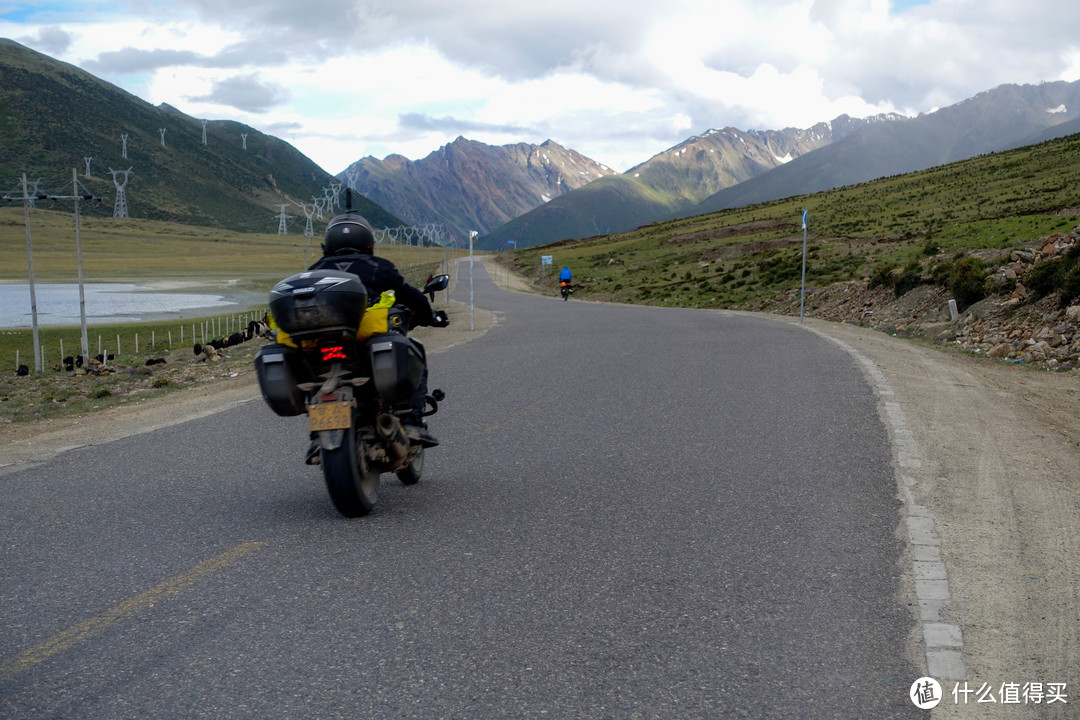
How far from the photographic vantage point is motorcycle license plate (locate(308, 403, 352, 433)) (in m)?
5.34

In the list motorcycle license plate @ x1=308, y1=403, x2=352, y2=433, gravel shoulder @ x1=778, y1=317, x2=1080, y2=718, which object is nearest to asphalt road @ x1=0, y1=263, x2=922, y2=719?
gravel shoulder @ x1=778, y1=317, x2=1080, y2=718

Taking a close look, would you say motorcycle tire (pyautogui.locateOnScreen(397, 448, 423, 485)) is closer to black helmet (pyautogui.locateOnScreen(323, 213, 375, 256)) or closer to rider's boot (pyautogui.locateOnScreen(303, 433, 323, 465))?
rider's boot (pyautogui.locateOnScreen(303, 433, 323, 465))

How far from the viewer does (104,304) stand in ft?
188

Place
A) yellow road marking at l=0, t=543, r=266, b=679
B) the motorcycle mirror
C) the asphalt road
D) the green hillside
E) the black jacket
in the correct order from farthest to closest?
1. the green hillside
2. the motorcycle mirror
3. the black jacket
4. yellow road marking at l=0, t=543, r=266, b=679
5. the asphalt road

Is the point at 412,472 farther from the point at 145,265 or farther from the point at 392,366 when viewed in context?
the point at 145,265

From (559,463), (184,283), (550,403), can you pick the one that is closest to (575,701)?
(559,463)

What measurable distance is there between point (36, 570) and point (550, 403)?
601 cm

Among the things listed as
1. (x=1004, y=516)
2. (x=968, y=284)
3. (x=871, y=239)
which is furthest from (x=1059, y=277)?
(x=871, y=239)

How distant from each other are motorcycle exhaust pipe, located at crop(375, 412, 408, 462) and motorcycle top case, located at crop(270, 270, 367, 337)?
0.76m

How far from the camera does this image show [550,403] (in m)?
10.1

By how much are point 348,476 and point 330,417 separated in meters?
0.37

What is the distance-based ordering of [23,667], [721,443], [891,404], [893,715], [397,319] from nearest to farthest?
[893,715] < [23,667] < [397,319] < [721,443] < [891,404]

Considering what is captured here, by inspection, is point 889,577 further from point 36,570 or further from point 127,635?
point 36,570

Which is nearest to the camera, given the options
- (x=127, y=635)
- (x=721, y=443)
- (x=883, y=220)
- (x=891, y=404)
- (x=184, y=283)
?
(x=127, y=635)
